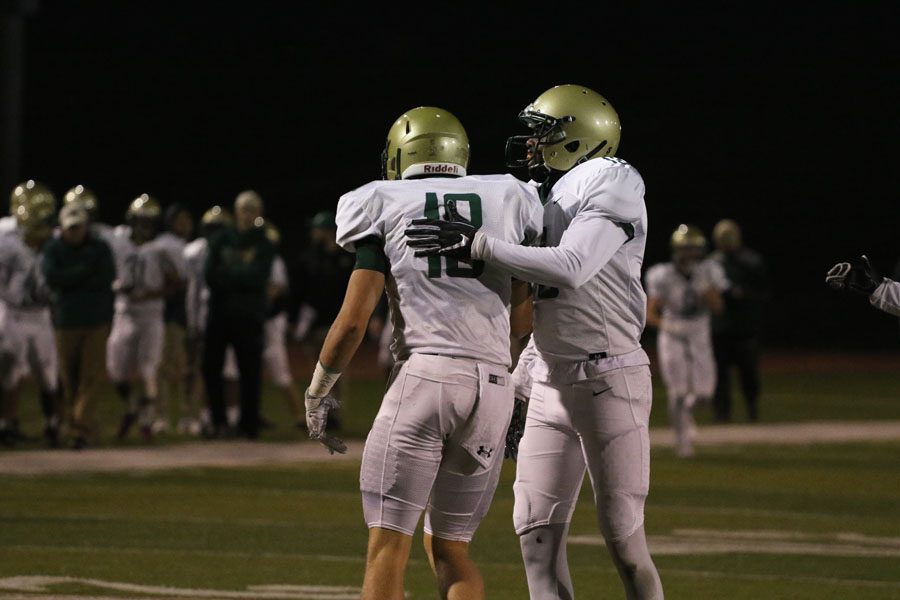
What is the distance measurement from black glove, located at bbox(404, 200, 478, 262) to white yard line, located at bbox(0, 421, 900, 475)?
713cm

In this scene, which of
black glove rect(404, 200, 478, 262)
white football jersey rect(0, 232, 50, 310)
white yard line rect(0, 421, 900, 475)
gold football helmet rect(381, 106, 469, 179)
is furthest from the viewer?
white football jersey rect(0, 232, 50, 310)

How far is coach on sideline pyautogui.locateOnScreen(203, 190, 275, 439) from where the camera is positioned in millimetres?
13617

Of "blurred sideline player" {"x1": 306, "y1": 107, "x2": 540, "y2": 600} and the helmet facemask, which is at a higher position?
the helmet facemask

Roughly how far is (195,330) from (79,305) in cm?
188

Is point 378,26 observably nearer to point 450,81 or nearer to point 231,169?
point 450,81

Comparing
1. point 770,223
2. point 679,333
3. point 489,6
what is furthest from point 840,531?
point 489,6

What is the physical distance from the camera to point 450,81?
41.9m

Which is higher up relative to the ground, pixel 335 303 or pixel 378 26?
pixel 378 26

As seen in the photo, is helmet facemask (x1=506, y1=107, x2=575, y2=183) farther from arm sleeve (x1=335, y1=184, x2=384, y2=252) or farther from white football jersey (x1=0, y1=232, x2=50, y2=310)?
white football jersey (x1=0, y1=232, x2=50, y2=310)

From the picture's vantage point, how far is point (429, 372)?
488 centimetres

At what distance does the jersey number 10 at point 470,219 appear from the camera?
4.90m

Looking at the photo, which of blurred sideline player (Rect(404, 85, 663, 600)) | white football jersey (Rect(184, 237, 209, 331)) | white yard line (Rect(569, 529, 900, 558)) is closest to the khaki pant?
white football jersey (Rect(184, 237, 209, 331))

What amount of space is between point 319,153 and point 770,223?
11852mm

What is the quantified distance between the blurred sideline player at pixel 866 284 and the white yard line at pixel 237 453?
6985 millimetres
